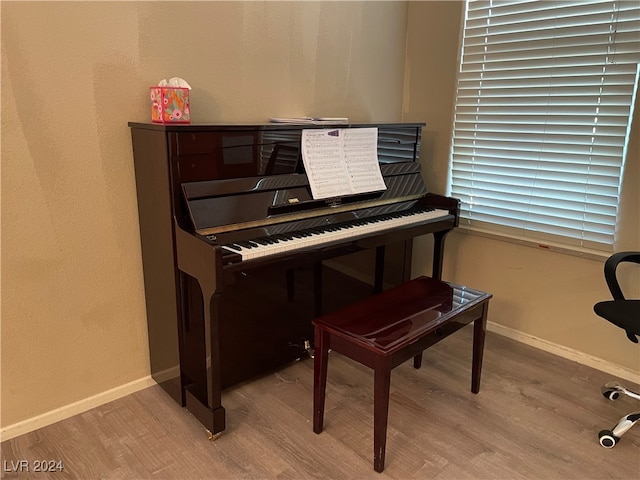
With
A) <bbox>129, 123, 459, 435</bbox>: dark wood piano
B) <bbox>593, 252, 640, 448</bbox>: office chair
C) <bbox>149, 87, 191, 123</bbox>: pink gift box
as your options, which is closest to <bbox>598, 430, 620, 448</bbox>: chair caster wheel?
<bbox>593, 252, 640, 448</bbox>: office chair

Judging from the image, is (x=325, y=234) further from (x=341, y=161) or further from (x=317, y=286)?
(x=317, y=286)

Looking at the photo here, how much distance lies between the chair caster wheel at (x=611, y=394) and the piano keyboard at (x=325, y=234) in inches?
42.8

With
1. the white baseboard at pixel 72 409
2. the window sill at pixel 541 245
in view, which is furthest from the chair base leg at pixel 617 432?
the white baseboard at pixel 72 409

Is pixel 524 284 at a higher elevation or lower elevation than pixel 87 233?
lower

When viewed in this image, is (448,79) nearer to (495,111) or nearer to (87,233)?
(495,111)

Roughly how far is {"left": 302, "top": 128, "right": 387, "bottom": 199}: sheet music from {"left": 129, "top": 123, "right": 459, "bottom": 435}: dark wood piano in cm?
5

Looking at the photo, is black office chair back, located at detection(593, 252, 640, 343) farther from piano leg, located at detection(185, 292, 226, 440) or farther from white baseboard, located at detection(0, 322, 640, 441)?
piano leg, located at detection(185, 292, 226, 440)

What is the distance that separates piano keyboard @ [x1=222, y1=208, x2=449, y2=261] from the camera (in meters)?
1.80

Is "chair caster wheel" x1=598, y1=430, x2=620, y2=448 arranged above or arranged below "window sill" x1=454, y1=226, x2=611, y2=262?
below

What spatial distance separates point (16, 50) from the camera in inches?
66.6

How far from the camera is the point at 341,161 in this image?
7.59ft

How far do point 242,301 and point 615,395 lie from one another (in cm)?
172

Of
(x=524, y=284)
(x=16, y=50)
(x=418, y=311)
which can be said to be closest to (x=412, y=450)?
(x=418, y=311)

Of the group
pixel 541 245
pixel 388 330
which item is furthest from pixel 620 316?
pixel 388 330
